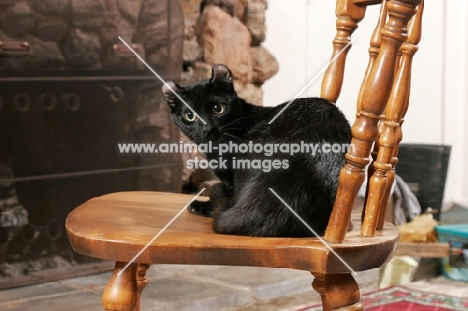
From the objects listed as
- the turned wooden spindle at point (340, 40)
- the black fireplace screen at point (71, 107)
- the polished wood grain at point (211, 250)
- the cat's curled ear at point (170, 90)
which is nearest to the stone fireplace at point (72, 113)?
the black fireplace screen at point (71, 107)

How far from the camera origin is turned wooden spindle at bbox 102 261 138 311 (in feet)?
3.13

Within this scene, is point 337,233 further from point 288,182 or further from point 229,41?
point 229,41

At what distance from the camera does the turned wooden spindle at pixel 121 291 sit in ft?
3.13

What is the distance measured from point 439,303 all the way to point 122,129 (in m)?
1.08

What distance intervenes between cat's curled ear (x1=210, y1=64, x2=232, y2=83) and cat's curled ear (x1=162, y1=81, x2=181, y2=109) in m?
0.06

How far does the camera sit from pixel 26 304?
1.73 metres

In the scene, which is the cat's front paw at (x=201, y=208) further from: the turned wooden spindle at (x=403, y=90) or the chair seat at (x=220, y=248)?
the turned wooden spindle at (x=403, y=90)

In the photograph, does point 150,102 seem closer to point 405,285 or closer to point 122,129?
point 122,129

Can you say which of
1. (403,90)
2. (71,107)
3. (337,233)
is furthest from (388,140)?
(71,107)

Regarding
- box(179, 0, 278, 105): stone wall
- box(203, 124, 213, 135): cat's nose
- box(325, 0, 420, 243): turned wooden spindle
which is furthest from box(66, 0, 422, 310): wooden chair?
box(179, 0, 278, 105): stone wall

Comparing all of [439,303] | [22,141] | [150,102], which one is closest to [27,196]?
[22,141]

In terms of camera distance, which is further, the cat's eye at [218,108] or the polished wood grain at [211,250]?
the cat's eye at [218,108]

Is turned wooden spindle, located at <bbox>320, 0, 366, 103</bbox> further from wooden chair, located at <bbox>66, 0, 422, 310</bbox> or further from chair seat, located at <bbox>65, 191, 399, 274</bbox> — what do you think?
chair seat, located at <bbox>65, 191, 399, 274</bbox>

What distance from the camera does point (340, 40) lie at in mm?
1145
